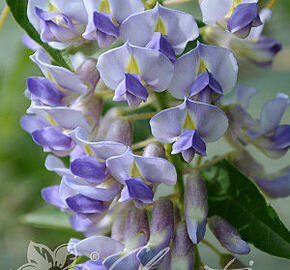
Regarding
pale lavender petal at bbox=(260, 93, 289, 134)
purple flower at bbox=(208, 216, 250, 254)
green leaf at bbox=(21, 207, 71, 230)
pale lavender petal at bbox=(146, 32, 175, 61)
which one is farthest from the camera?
green leaf at bbox=(21, 207, 71, 230)

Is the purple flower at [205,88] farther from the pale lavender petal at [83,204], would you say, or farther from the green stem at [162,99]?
the pale lavender petal at [83,204]

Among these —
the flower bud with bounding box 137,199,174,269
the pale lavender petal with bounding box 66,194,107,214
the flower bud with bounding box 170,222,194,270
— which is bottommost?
the flower bud with bounding box 170,222,194,270

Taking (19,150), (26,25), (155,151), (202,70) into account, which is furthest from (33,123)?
(19,150)

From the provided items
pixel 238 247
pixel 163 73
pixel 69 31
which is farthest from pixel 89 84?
pixel 238 247

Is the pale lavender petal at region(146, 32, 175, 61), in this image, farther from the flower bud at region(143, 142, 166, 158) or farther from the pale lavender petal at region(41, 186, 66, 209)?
the pale lavender petal at region(41, 186, 66, 209)

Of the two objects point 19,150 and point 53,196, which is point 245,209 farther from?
point 19,150

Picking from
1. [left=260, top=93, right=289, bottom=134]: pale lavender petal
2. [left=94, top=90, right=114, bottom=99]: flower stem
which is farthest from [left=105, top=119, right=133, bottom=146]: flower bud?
[left=260, top=93, right=289, bottom=134]: pale lavender petal
